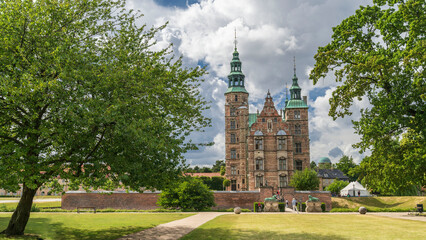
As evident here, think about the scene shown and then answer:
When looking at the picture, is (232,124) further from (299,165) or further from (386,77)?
(386,77)

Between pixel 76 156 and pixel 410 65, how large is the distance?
44.3 feet

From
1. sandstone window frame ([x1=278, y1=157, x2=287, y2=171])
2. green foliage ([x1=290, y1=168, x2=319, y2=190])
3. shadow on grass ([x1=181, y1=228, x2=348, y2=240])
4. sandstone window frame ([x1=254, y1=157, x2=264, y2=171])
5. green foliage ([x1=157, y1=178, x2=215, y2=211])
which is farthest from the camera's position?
sandstone window frame ([x1=254, y1=157, x2=264, y2=171])

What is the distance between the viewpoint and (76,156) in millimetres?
12914

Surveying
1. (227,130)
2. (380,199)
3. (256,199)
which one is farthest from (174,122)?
(227,130)

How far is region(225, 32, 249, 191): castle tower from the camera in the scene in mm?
65875

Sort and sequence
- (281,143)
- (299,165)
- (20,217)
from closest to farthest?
(20,217) < (281,143) < (299,165)

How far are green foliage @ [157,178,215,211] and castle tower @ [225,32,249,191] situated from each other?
29009 mm

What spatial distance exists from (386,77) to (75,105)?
1296cm

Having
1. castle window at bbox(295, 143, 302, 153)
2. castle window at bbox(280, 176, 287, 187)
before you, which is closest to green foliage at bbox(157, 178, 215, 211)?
castle window at bbox(280, 176, 287, 187)

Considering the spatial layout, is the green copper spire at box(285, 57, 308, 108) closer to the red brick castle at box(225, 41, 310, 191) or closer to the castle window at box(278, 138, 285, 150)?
the red brick castle at box(225, 41, 310, 191)

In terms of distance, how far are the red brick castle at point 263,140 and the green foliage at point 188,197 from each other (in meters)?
26.5

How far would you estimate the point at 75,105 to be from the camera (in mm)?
11688

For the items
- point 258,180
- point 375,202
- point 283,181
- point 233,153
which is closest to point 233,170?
point 233,153

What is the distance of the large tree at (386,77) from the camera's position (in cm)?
1465
